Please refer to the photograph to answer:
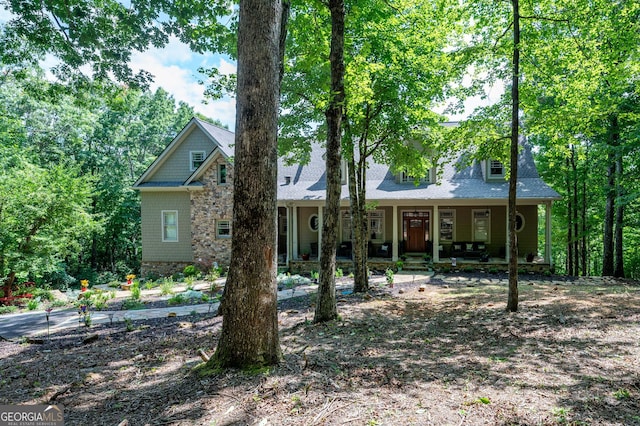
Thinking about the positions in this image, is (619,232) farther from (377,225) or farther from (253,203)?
(253,203)

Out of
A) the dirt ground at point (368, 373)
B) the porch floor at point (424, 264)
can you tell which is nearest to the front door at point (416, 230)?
the porch floor at point (424, 264)

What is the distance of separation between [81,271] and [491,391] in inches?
1152

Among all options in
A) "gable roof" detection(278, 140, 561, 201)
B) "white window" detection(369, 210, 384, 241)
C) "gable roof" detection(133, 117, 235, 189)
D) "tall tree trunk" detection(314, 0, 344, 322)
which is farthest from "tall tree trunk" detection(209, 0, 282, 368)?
"white window" detection(369, 210, 384, 241)

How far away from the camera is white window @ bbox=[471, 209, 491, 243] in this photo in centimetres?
1673

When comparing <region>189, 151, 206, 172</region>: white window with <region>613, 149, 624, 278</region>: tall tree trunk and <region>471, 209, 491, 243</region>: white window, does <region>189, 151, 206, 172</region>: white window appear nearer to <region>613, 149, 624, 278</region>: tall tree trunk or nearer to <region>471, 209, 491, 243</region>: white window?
<region>471, 209, 491, 243</region>: white window

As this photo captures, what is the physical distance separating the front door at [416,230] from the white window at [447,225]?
69 cm

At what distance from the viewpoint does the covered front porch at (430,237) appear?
15.5m

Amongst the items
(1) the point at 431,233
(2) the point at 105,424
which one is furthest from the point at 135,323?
(1) the point at 431,233

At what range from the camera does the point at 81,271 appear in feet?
85.0

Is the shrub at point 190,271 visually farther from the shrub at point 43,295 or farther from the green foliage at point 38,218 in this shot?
the shrub at point 43,295

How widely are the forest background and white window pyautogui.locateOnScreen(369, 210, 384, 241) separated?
7.24m

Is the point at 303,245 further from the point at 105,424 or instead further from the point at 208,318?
the point at 105,424

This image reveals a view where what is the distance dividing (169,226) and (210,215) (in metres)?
2.60

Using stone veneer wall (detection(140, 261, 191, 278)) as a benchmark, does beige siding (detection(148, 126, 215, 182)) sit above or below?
above
